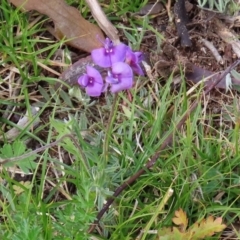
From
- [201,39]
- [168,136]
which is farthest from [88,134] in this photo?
[201,39]

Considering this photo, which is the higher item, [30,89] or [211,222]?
[30,89]

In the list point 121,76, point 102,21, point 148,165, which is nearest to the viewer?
point 121,76

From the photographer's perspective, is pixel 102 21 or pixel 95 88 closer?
pixel 95 88

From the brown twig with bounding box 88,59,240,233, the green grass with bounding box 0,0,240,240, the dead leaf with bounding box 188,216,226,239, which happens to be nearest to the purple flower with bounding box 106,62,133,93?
the green grass with bounding box 0,0,240,240

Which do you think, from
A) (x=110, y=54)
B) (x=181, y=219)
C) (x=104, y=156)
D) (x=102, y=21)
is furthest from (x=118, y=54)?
(x=102, y=21)

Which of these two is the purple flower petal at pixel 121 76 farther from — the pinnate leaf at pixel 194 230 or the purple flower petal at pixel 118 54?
the pinnate leaf at pixel 194 230

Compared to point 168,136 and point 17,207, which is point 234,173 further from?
point 17,207

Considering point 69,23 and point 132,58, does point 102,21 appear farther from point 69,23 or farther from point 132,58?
point 132,58
